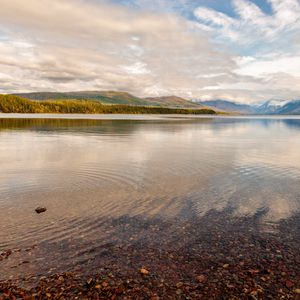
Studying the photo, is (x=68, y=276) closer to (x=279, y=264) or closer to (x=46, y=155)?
(x=279, y=264)

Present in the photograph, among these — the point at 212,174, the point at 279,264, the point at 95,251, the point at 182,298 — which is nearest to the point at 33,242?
the point at 95,251

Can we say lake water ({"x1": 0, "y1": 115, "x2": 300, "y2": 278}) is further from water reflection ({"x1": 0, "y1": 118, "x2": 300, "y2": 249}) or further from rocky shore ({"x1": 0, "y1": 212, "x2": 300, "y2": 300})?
rocky shore ({"x1": 0, "y1": 212, "x2": 300, "y2": 300})

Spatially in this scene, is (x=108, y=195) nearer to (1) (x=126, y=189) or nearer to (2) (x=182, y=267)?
(1) (x=126, y=189)

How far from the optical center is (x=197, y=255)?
11.6 m

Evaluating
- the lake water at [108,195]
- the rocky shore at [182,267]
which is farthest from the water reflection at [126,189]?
the rocky shore at [182,267]

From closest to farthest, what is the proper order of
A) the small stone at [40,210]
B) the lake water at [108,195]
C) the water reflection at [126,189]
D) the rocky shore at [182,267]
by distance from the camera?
1. the rocky shore at [182,267]
2. the lake water at [108,195]
3. the water reflection at [126,189]
4. the small stone at [40,210]

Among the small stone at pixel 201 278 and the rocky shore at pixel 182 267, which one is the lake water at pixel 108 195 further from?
the small stone at pixel 201 278

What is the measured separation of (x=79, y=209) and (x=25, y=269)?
6.33 m

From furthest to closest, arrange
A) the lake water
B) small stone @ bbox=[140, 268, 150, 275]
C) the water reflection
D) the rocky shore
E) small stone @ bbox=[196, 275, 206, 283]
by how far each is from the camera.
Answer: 1. the water reflection
2. the lake water
3. small stone @ bbox=[140, 268, 150, 275]
4. small stone @ bbox=[196, 275, 206, 283]
5. the rocky shore

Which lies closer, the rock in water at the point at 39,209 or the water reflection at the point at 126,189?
the water reflection at the point at 126,189

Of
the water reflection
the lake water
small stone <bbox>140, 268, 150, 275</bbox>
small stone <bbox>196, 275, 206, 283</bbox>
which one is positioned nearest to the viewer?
small stone <bbox>196, 275, 206, 283</bbox>

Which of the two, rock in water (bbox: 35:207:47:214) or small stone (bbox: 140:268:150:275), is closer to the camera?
small stone (bbox: 140:268:150:275)

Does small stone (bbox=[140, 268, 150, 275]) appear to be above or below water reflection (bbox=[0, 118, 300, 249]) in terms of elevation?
below

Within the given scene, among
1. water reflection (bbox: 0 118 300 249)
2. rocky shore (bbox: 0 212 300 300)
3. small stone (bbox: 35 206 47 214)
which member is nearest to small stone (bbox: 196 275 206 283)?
rocky shore (bbox: 0 212 300 300)
